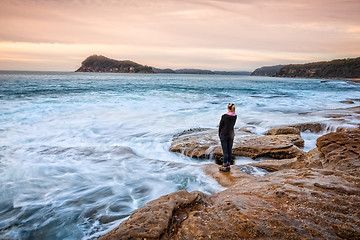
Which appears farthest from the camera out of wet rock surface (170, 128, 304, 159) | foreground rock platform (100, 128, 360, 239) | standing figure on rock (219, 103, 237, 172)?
wet rock surface (170, 128, 304, 159)

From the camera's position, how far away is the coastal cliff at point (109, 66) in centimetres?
18173

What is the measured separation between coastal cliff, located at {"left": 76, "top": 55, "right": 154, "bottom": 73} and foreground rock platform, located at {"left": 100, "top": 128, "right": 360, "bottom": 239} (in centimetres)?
18373

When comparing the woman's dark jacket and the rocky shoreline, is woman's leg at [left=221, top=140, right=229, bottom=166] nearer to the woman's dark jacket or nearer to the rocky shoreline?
the woman's dark jacket

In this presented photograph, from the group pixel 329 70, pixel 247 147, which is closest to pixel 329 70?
pixel 329 70

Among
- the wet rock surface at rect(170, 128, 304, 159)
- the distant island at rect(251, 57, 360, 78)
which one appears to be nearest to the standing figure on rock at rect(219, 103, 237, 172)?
the wet rock surface at rect(170, 128, 304, 159)

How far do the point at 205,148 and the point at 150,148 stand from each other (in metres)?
2.39

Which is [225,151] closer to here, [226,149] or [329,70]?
[226,149]

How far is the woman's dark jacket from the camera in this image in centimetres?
546

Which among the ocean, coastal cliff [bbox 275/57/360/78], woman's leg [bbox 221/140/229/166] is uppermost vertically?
coastal cliff [bbox 275/57/360/78]

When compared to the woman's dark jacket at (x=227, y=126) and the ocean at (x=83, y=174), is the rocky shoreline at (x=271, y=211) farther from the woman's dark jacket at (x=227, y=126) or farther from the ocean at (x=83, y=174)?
the woman's dark jacket at (x=227, y=126)

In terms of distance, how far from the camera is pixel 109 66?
186 metres

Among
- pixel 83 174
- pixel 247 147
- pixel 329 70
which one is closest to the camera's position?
pixel 83 174

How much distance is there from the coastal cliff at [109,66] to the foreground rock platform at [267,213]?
18373cm

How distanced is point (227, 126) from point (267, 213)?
9.74ft
